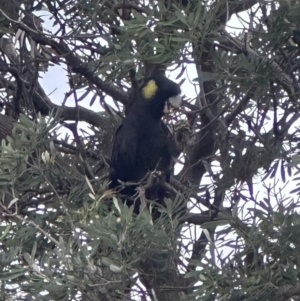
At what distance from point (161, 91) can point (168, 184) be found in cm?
55

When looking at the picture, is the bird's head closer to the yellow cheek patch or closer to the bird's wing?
the yellow cheek patch

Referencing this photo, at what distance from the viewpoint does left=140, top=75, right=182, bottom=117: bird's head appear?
3256mm

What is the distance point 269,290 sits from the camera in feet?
6.09

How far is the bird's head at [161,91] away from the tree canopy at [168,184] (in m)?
0.32

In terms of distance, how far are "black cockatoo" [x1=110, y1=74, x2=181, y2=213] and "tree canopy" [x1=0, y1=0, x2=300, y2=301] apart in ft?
0.84

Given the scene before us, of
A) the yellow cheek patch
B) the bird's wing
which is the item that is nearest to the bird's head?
the yellow cheek patch

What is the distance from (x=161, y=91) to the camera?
10.8ft

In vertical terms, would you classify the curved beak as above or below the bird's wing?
above

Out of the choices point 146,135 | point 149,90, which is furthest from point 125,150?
point 149,90

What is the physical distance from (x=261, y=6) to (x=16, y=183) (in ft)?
2.98

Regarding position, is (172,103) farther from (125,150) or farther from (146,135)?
(125,150)

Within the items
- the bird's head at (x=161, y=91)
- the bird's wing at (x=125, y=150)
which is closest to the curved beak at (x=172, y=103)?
the bird's head at (x=161, y=91)

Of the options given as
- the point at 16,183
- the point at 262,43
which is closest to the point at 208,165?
the point at 262,43

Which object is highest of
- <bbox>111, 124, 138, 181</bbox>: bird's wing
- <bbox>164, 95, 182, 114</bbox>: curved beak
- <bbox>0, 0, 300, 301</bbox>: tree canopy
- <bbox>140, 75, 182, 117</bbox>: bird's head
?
<bbox>140, 75, 182, 117</bbox>: bird's head
